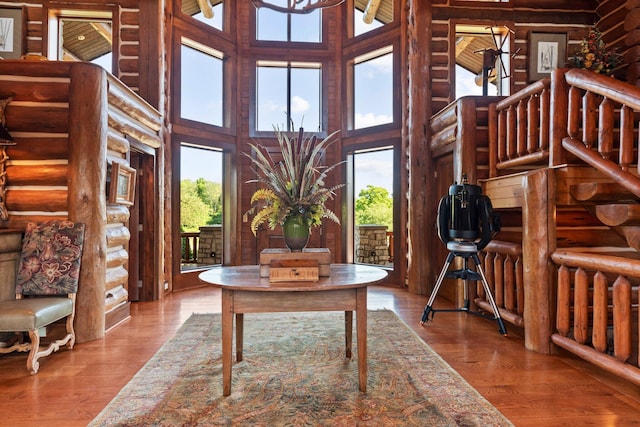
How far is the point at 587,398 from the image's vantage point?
2.53m

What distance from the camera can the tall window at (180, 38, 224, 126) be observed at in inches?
260

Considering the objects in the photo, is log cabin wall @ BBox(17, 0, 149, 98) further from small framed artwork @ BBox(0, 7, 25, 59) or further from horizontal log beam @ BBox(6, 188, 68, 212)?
horizontal log beam @ BBox(6, 188, 68, 212)

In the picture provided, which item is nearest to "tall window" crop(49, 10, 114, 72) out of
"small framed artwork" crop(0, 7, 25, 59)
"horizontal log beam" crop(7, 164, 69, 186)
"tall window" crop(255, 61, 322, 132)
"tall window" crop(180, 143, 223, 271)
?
"small framed artwork" crop(0, 7, 25, 59)

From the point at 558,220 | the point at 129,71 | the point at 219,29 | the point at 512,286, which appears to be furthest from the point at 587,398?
the point at 219,29

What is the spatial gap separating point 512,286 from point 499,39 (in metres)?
4.59

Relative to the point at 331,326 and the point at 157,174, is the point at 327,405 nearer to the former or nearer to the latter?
the point at 331,326

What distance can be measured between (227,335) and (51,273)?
79.2 inches

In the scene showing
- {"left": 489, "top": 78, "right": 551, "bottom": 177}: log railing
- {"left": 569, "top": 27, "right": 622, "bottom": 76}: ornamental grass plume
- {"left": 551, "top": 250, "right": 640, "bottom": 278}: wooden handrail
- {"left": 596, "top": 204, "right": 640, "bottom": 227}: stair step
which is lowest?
{"left": 551, "top": 250, "right": 640, "bottom": 278}: wooden handrail

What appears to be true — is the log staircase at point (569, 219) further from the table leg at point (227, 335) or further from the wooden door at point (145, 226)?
the wooden door at point (145, 226)

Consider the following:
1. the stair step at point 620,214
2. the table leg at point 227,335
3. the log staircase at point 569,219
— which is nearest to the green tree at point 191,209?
the table leg at point 227,335

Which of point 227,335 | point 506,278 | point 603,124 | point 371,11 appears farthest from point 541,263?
point 371,11

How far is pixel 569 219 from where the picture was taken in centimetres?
401

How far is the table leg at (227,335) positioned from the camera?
246 centimetres

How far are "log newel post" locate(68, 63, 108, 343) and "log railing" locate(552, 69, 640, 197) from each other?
4.30m
